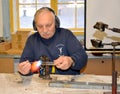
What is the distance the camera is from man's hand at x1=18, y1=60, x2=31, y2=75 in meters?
1.67

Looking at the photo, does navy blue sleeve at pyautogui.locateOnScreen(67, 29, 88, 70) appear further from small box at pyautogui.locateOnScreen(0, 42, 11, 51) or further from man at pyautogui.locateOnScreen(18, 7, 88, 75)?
small box at pyautogui.locateOnScreen(0, 42, 11, 51)

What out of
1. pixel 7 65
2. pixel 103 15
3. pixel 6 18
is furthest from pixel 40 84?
pixel 6 18

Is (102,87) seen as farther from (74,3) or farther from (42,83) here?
(74,3)

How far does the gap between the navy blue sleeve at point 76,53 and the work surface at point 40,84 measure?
162 millimetres

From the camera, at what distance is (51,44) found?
2121 mm

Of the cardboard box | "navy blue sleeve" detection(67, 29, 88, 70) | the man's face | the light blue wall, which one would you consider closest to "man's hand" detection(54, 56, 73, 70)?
"navy blue sleeve" detection(67, 29, 88, 70)

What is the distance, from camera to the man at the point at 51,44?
1988mm

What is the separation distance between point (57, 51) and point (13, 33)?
1.62m

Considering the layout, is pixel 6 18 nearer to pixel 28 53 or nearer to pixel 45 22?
pixel 28 53

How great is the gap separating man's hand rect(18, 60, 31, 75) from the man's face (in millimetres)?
404

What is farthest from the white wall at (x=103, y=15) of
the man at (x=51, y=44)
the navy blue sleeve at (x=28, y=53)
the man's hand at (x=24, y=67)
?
the man's hand at (x=24, y=67)

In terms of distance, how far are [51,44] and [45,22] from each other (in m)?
0.23

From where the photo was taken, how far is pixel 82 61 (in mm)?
1972

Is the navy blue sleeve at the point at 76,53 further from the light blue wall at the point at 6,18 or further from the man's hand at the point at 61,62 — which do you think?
the light blue wall at the point at 6,18
